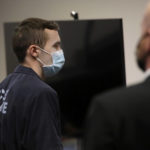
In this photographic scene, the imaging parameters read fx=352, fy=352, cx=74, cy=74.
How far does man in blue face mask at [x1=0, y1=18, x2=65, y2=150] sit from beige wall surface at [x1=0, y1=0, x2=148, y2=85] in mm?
1382

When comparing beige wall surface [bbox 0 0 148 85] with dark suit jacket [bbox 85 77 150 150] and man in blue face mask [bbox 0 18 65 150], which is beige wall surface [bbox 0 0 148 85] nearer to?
man in blue face mask [bbox 0 18 65 150]

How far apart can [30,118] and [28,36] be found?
17.8 inches

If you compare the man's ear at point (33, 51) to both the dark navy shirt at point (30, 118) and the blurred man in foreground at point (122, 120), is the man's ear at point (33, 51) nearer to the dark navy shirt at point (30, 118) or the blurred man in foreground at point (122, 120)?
the dark navy shirt at point (30, 118)

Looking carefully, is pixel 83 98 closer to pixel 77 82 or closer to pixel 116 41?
pixel 77 82

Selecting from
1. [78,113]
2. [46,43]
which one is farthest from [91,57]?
[46,43]

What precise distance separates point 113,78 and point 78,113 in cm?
44

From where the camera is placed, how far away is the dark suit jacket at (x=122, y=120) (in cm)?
95

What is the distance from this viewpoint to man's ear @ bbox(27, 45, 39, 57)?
1.85 metres

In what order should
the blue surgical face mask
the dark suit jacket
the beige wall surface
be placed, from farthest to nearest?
1. the beige wall surface
2. the blue surgical face mask
3. the dark suit jacket

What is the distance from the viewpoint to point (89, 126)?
1.01m

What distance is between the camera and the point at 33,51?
186 cm

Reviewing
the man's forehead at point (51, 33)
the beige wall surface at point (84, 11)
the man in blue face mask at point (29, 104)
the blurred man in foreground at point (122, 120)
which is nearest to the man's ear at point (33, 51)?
the man in blue face mask at point (29, 104)

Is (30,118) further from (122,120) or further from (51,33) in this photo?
(122,120)

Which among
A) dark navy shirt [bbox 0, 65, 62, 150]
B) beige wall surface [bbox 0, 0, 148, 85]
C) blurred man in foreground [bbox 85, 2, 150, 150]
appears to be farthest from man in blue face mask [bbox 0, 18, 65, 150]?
beige wall surface [bbox 0, 0, 148, 85]
